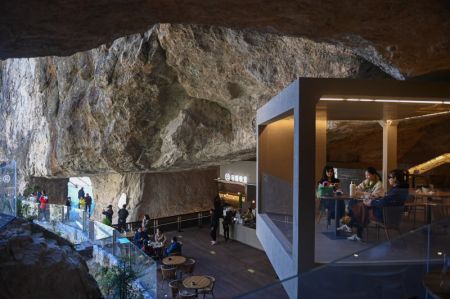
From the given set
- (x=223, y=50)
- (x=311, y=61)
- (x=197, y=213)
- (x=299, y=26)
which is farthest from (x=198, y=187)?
(x=299, y=26)

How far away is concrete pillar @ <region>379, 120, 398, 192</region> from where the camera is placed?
9672mm

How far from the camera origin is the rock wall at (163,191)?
68.6ft

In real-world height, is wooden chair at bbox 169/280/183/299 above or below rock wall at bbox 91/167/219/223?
below

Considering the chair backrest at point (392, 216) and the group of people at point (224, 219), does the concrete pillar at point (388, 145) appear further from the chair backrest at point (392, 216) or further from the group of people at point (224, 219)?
the group of people at point (224, 219)

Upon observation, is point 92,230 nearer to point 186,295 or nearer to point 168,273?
point 168,273

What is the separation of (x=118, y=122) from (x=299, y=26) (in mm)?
11088

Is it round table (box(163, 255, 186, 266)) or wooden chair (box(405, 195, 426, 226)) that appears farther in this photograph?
round table (box(163, 255, 186, 266))

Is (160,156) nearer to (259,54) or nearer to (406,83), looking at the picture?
(259,54)

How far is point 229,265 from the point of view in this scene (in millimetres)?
13203

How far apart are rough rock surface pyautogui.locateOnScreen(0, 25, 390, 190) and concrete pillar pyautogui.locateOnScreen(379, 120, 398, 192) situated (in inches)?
93.8

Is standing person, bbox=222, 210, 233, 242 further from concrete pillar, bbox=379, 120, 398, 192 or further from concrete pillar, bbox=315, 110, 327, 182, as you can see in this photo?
concrete pillar, bbox=379, 120, 398, 192

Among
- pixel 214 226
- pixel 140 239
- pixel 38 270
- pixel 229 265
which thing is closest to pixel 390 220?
pixel 38 270

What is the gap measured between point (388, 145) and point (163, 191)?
14407mm

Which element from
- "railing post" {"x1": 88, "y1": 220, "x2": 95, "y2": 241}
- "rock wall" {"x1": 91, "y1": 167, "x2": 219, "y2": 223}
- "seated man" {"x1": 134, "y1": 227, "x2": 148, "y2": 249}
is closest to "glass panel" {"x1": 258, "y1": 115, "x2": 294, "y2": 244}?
"seated man" {"x1": 134, "y1": 227, "x2": 148, "y2": 249}
